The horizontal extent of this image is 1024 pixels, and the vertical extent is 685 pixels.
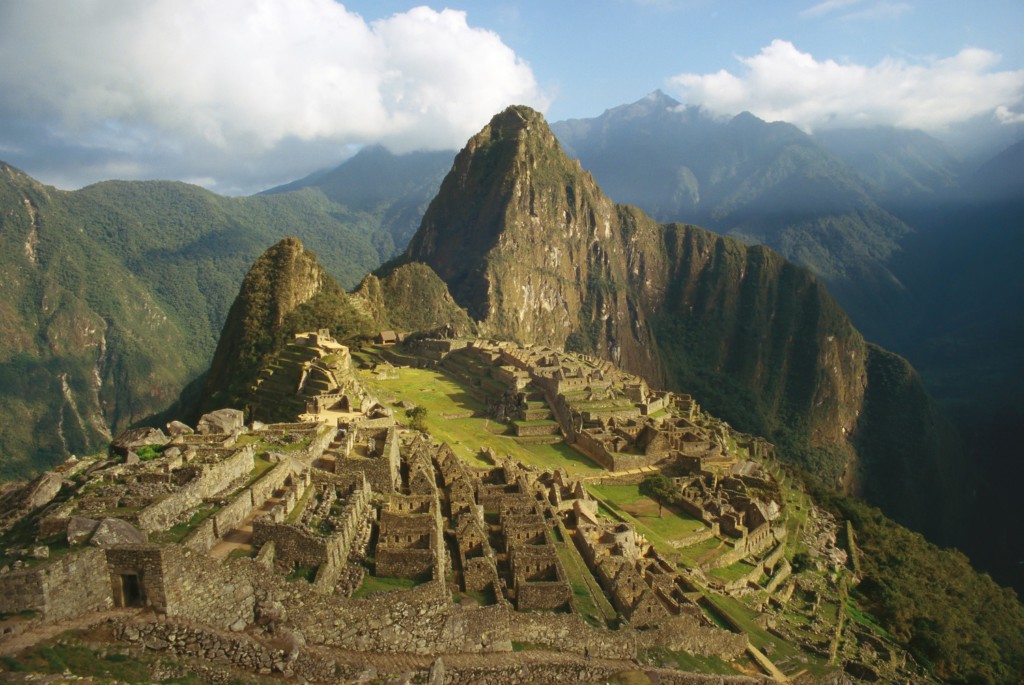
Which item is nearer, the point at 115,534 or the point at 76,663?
the point at 76,663

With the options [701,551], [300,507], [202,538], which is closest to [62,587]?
[202,538]

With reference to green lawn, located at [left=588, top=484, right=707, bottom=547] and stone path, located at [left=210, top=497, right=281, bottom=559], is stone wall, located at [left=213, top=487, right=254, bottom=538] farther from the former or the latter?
green lawn, located at [left=588, top=484, right=707, bottom=547]

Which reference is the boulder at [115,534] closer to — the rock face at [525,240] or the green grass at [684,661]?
the green grass at [684,661]

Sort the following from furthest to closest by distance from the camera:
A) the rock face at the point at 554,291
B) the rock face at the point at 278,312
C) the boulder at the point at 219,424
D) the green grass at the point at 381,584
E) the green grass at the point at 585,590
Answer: the rock face at the point at 554,291
the rock face at the point at 278,312
the boulder at the point at 219,424
the green grass at the point at 585,590
the green grass at the point at 381,584

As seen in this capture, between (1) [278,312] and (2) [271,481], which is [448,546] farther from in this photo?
(1) [278,312]

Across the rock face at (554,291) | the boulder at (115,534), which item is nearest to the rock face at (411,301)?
the rock face at (554,291)

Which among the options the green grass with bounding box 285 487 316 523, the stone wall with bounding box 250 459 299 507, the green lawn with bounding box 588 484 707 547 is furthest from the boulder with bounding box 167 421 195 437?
the green lawn with bounding box 588 484 707 547

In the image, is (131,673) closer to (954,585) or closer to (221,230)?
(954,585)
